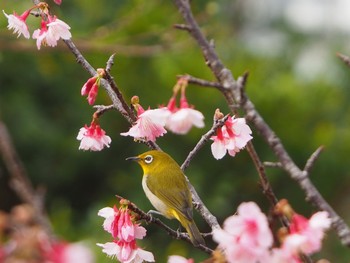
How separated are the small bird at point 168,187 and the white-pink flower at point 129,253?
1.38 feet

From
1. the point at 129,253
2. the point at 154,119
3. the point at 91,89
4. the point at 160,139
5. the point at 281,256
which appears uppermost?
the point at 160,139

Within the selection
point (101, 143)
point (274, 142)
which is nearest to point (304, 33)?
point (101, 143)

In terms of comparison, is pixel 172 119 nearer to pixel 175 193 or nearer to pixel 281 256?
pixel 281 256

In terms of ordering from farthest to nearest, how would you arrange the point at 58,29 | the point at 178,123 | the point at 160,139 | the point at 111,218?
the point at 160,139 < the point at 58,29 < the point at 111,218 < the point at 178,123

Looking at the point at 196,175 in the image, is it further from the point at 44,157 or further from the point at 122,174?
the point at 44,157

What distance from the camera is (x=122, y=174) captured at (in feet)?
15.4

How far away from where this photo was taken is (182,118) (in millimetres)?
1231

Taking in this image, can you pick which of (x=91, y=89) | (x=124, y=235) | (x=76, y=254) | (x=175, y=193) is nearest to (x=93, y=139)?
(x=91, y=89)

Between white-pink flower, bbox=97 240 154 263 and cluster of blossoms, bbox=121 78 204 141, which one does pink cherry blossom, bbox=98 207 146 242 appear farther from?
cluster of blossoms, bbox=121 78 204 141

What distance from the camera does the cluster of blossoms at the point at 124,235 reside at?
51.0 inches

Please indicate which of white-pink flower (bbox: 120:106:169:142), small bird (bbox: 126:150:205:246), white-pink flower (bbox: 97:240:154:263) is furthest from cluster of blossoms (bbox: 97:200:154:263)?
small bird (bbox: 126:150:205:246)

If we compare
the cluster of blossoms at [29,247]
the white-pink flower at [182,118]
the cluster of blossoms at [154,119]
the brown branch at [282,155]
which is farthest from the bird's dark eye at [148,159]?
the cluster of blossoms at [29,247]

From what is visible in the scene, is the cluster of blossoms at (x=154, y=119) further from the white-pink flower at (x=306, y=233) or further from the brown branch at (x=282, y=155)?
the white-pink flower at (x=306, y=233)

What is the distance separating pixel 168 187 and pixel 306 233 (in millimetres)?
1022
